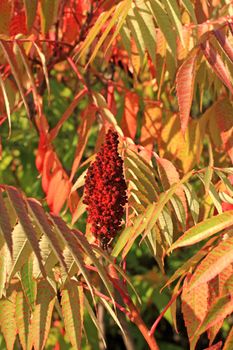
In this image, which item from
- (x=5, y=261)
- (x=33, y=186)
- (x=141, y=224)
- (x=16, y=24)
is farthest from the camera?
(x=33, y=186)

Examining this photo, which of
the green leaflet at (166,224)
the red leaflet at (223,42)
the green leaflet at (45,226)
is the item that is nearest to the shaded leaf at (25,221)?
the green leaflet at (45,226)

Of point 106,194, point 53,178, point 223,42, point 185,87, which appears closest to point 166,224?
point 106,194

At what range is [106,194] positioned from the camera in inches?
82.2

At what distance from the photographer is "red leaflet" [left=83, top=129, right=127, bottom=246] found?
2.08 m

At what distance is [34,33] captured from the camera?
10.6 feet

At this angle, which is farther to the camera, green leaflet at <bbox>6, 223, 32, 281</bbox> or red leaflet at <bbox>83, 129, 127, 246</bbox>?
red leaflet at <bbox>83, 129, 127, 246</bbox>

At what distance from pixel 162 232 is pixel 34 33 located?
1193mm

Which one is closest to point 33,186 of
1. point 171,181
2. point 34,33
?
point 34,33

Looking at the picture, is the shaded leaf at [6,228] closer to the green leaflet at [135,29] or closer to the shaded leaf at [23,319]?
the shaded leaf at [23,319]

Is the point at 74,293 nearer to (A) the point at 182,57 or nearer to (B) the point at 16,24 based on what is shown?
(A) the point at 182,57

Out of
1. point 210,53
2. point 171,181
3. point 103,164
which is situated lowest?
point 171,181

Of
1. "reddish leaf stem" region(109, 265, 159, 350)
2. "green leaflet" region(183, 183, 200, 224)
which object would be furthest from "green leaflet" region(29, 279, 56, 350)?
"green leaflet" region(183, 183, 200, 224)

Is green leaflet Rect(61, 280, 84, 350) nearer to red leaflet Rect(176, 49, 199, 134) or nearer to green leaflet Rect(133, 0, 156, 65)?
red leaflet Rect(176, 49, 199, 134)

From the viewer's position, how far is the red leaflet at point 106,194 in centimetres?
208
